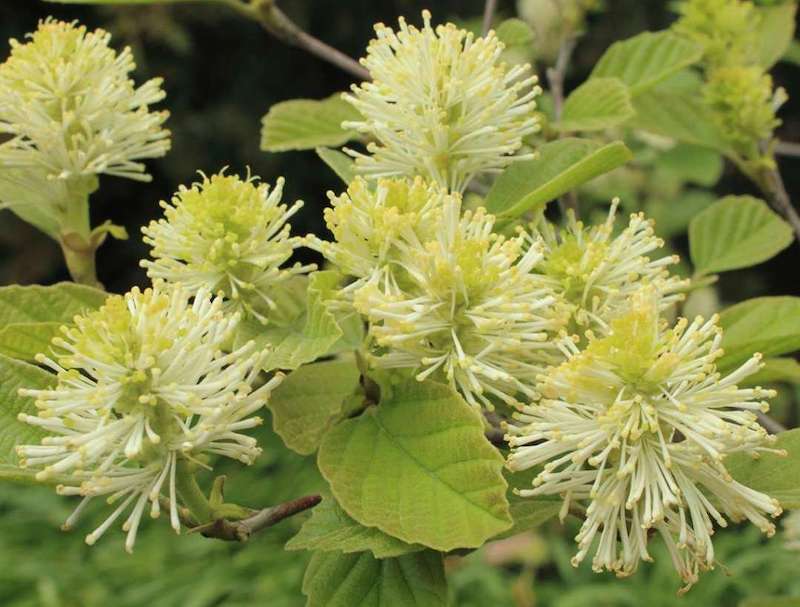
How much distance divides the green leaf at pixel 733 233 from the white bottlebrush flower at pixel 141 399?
0.59 metres

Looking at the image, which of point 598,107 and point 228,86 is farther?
point 228,86

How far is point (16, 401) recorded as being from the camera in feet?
2.12

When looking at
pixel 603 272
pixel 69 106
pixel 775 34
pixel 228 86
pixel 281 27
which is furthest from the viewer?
pixel 228 86

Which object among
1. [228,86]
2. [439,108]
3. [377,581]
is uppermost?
[439,108]

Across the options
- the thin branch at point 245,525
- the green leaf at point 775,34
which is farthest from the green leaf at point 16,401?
the green leaf at point 775,34

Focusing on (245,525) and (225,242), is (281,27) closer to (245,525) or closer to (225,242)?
(225,242)

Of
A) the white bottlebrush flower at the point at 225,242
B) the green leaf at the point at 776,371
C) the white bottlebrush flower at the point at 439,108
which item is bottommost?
the green leaf at the point at 776,371

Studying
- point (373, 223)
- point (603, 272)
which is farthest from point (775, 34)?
point (373, 223)

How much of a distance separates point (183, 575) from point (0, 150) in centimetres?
262

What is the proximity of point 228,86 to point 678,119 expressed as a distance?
2918mm

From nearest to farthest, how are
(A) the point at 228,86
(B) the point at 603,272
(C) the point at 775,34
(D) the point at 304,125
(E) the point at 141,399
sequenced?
1. (E) the point at 141,399
2. (B) the point at 603,272
3. (D) the point at 304,125
4. (C) the point at 775,34
5. (A) the point at 228,86

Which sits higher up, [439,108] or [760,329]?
[439,108]

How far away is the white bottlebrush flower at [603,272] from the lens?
2.17 ft

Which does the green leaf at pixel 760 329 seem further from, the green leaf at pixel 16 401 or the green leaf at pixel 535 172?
the green leaf at pixel 16 401
